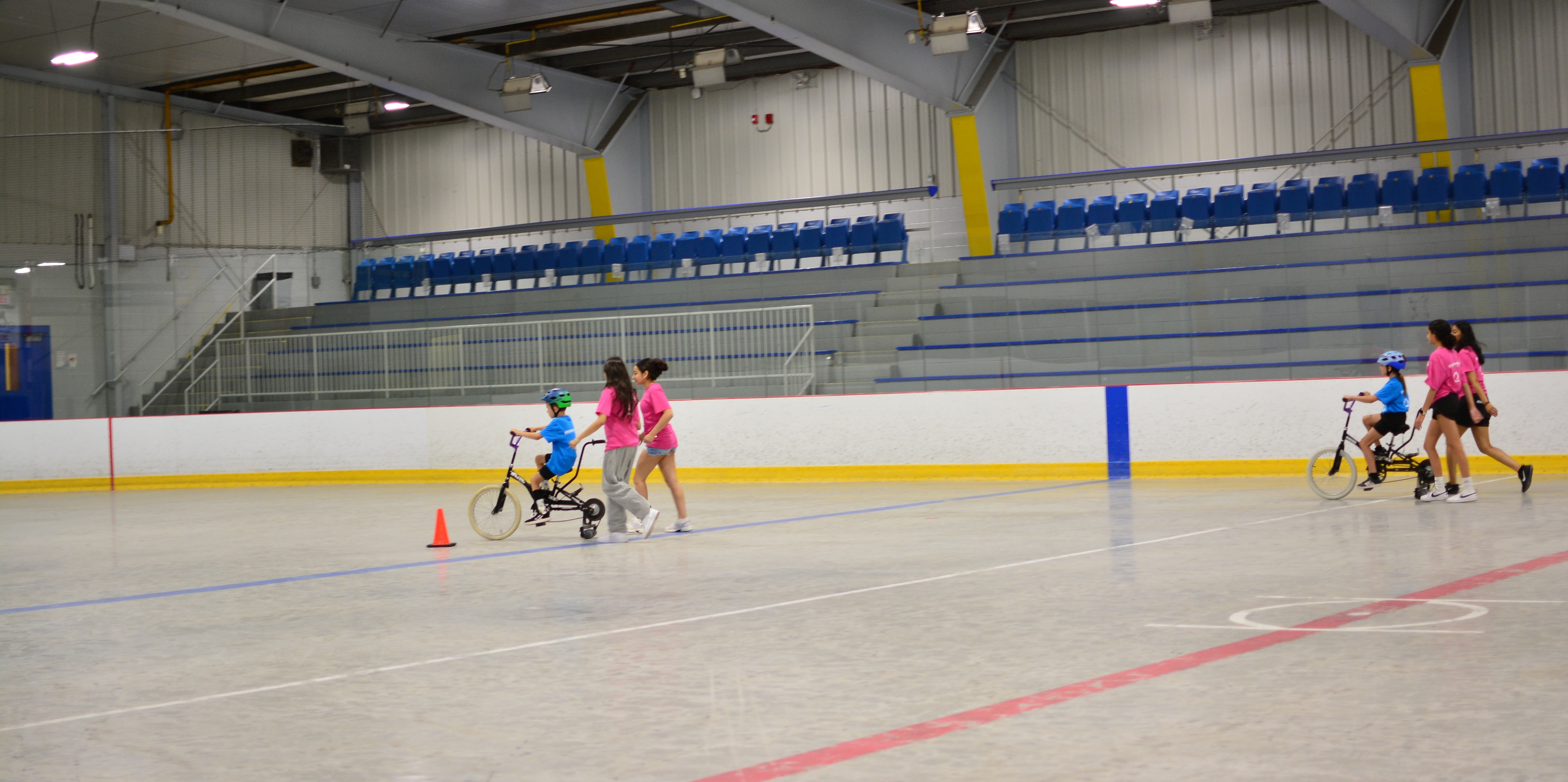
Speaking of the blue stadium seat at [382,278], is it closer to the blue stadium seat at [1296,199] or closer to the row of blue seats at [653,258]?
the row of blue seats at [653,258]

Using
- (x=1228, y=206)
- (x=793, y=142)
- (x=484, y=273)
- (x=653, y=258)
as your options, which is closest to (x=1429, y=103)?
(x=1228, y=206)

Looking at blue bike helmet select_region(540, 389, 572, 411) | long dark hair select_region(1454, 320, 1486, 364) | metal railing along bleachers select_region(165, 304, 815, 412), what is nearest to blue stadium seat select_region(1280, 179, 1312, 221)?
metal railing along bleachers select_region(165, 304, 815, 412)

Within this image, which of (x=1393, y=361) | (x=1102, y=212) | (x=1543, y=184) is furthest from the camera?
(x=1102, y=212)

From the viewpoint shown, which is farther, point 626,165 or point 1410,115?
point 626,165

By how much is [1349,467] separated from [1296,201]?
942 centimetres

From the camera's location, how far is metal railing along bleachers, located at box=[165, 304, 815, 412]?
63.6ft

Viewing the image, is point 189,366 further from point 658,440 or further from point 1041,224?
point 1041,224

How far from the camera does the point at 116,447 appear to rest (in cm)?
2189

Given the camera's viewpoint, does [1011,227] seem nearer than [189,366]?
No

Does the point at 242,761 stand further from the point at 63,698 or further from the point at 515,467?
the point at 515,467

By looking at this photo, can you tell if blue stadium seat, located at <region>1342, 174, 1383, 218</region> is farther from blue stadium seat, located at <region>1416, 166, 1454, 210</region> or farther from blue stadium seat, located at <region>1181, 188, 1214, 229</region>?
blue stadium seat, located at <region>1181, 188, 1214, 229</region>

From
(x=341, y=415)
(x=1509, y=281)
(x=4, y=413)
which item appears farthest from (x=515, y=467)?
(x=1509, y=281)

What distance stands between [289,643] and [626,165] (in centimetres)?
2428

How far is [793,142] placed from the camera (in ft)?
96.3
